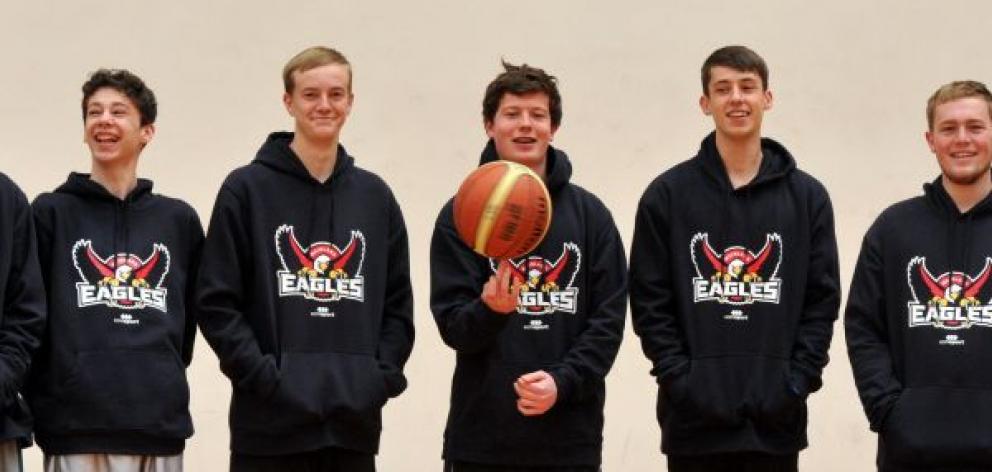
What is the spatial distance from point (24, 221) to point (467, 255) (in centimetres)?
155

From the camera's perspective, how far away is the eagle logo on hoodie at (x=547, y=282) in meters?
5.59

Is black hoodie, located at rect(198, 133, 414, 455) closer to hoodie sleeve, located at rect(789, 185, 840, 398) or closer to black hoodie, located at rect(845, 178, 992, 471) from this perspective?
hoodie sleeve, located at rect(789, 185, 840, 398)

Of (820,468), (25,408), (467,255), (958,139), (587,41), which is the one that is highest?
(587,41)

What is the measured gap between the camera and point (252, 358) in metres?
5.32

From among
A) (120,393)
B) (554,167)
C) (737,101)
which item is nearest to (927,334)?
(737,101)

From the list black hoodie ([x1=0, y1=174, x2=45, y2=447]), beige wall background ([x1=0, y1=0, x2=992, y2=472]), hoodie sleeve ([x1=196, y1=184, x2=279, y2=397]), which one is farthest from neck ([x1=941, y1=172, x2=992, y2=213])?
black hoodie ([x1=0, y1=174, x2=45, y2=447])

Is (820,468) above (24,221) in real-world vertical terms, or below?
below

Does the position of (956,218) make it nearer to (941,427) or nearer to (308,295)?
(941,427)

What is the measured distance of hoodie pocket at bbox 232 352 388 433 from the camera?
536cm

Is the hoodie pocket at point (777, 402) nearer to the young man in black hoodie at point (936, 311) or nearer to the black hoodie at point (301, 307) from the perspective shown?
the young man in black hoodie at point (936, 311)

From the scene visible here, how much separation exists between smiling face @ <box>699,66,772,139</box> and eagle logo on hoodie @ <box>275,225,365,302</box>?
1425mm

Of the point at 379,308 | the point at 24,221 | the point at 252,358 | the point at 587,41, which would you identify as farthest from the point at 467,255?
the point at 587,41

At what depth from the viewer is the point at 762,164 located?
19.1ft

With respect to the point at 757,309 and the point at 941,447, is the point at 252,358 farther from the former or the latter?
the point at 941,447
